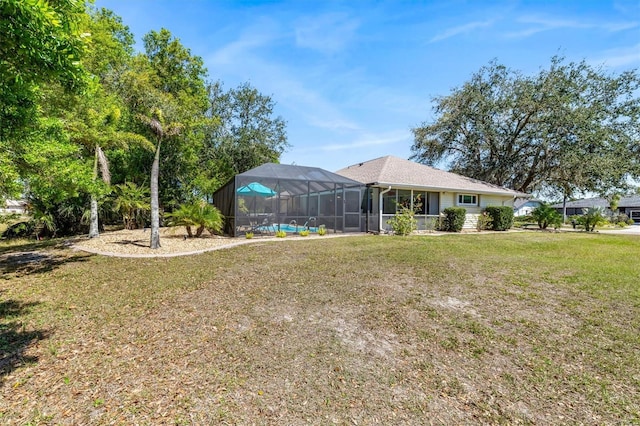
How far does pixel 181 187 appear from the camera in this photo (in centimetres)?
1962

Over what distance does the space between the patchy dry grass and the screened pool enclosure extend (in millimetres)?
6137

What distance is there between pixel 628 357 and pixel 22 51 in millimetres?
6593

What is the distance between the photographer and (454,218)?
646 inches

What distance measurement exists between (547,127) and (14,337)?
91.8ft

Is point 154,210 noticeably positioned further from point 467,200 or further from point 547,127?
point 547,127

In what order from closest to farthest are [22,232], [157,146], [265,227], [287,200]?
[157,146]
[265,227]
[22,232]
[287,200]

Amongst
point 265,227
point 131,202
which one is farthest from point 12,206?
point 265,227

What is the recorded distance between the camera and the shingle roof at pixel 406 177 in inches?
623

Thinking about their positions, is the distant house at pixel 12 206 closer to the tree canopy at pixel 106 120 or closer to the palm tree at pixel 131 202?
the tree canopy at pixel 106 120

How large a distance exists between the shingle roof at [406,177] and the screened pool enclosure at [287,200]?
6.03 ft

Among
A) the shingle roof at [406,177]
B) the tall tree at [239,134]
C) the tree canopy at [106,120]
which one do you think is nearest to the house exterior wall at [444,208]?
the shingle roof at [406,177]

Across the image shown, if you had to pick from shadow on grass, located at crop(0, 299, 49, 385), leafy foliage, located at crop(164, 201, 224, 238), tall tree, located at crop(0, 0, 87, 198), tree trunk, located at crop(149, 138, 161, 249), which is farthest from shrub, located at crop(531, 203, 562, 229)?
shadow on grass, located at crop(0, 299, 49, 385)

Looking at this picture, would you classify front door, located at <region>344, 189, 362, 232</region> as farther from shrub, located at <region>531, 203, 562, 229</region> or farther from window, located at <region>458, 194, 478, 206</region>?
shrub, located at <region>531, 203, 562, 229</region>

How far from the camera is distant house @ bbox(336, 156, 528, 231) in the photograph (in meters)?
15.6
